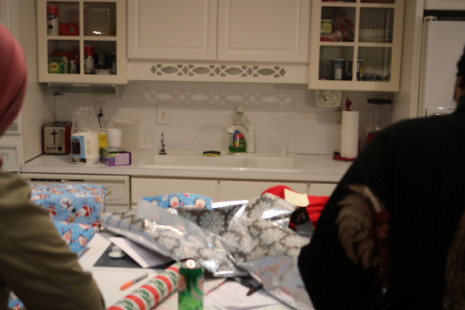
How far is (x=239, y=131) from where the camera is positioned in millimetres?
3381

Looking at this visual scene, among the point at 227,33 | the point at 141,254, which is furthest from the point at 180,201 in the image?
the point at 227,33

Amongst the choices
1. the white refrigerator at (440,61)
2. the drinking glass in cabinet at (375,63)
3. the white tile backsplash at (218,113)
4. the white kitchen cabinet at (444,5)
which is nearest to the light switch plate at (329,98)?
the white tile backsplash at (218,113)

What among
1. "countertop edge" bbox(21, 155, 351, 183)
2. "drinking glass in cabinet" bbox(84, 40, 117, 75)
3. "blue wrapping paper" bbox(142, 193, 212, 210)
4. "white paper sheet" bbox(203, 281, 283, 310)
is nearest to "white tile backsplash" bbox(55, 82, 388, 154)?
"drinking glass in cabinet" bbox(84, 40, 117, 75)

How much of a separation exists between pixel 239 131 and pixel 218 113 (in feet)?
0.71

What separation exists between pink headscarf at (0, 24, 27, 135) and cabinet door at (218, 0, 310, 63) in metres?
2.24

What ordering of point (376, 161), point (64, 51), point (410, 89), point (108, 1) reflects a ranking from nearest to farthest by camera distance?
point (376, 161) < point (410, 89) < point (108, 1) < point (64, 51)

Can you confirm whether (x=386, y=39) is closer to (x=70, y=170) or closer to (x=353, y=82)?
(x=353, y=82)

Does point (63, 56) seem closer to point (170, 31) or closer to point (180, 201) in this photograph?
point (170, 31)

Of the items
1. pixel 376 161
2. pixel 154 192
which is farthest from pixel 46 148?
pixel 376 161

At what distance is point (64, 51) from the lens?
3.31m

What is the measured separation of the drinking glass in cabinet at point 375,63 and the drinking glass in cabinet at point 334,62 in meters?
0.08

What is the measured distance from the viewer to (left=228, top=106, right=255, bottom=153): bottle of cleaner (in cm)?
336

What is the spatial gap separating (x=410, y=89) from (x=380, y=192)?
2.17 meters

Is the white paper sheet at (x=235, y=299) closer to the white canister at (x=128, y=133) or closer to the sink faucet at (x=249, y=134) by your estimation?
the sink faucet at (x=249, y=134)
